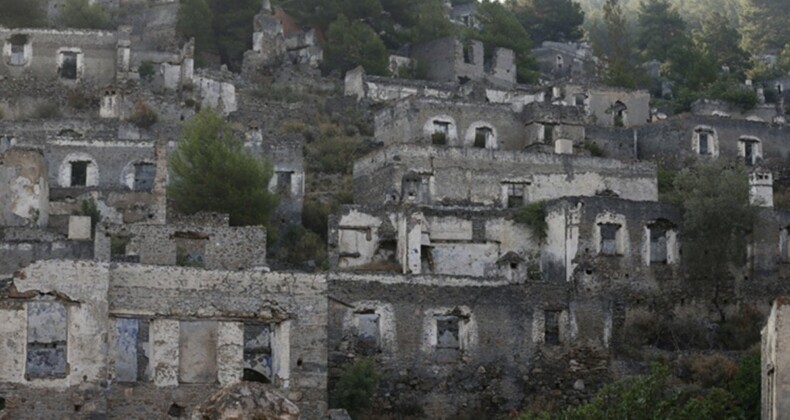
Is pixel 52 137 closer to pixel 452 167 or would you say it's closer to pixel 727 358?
pixel 452 167

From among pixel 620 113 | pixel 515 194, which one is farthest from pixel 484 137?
pixel 620 113

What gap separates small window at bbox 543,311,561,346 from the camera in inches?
1579

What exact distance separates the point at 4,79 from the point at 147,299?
95.0ft

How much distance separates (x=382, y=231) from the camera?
44562 mm

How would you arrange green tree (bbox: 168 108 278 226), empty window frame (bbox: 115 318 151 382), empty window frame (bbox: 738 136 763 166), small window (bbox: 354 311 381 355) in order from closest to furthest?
empty window frame (bbox: 115 318 151 382) < small window (bbox: 354 311 381 355) < green tree (bbox: 168 108 278 226) < empty window frame (bbox: 738 136 763 166)

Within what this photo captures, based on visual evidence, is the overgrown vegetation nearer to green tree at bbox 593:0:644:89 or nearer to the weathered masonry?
the weathered masonry

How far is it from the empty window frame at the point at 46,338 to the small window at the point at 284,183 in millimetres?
17069

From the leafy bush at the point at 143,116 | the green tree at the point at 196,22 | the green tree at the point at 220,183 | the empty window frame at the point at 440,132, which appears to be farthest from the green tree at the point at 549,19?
the green tree at the point at 220,183

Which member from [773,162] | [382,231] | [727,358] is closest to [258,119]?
[382,231]

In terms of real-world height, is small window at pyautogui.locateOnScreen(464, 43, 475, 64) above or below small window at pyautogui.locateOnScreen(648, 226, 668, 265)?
above

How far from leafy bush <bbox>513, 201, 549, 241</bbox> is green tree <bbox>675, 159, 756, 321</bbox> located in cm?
407

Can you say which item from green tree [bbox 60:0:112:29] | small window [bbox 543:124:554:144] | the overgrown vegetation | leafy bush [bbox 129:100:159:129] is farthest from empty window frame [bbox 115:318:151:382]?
green tree [bbox 60:0:112:29]

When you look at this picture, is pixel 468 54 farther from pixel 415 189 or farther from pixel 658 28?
pixel 415 189

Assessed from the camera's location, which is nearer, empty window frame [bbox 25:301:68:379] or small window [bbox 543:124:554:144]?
empty window frame [bbox 25:301:68:379]
